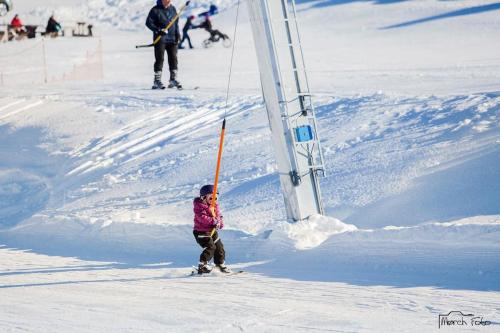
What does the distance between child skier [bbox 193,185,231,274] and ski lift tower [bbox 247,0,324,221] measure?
1.49m

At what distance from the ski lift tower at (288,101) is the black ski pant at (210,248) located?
148cm

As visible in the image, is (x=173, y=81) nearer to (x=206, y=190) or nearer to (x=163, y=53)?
(x=163, y=53)

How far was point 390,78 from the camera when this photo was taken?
18.5 metres

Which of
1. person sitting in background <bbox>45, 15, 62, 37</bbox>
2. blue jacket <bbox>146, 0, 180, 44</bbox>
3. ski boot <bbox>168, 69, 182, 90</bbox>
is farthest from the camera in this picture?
person sitting in background <bbox>45, 15, 62, 37</bbox>

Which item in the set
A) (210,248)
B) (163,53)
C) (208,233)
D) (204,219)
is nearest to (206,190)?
(204,219)

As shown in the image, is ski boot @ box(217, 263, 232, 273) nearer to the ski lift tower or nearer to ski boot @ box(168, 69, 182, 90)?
the ski lift tower

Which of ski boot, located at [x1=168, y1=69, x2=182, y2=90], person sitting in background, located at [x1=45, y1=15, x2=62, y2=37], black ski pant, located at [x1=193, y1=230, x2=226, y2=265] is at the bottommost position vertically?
black ski pant, located at [x1=193, y1=230, x2=226, y2=265]

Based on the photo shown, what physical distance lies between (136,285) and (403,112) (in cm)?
718

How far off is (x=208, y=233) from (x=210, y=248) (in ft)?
0.51

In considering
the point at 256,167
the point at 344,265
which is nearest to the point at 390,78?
the point at 256,167

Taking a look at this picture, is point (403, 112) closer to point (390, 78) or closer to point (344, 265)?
point (390, 78)

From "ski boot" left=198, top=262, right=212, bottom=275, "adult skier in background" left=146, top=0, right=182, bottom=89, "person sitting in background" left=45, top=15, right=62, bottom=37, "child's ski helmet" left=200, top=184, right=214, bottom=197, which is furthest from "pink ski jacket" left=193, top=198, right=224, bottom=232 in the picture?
"person sitting in background" left=45, top=15, right=62, bottom=37

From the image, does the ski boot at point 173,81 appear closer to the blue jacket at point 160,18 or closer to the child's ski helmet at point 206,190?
the blue jacket at point 160,18

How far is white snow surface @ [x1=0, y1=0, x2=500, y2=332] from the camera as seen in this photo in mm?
7816
